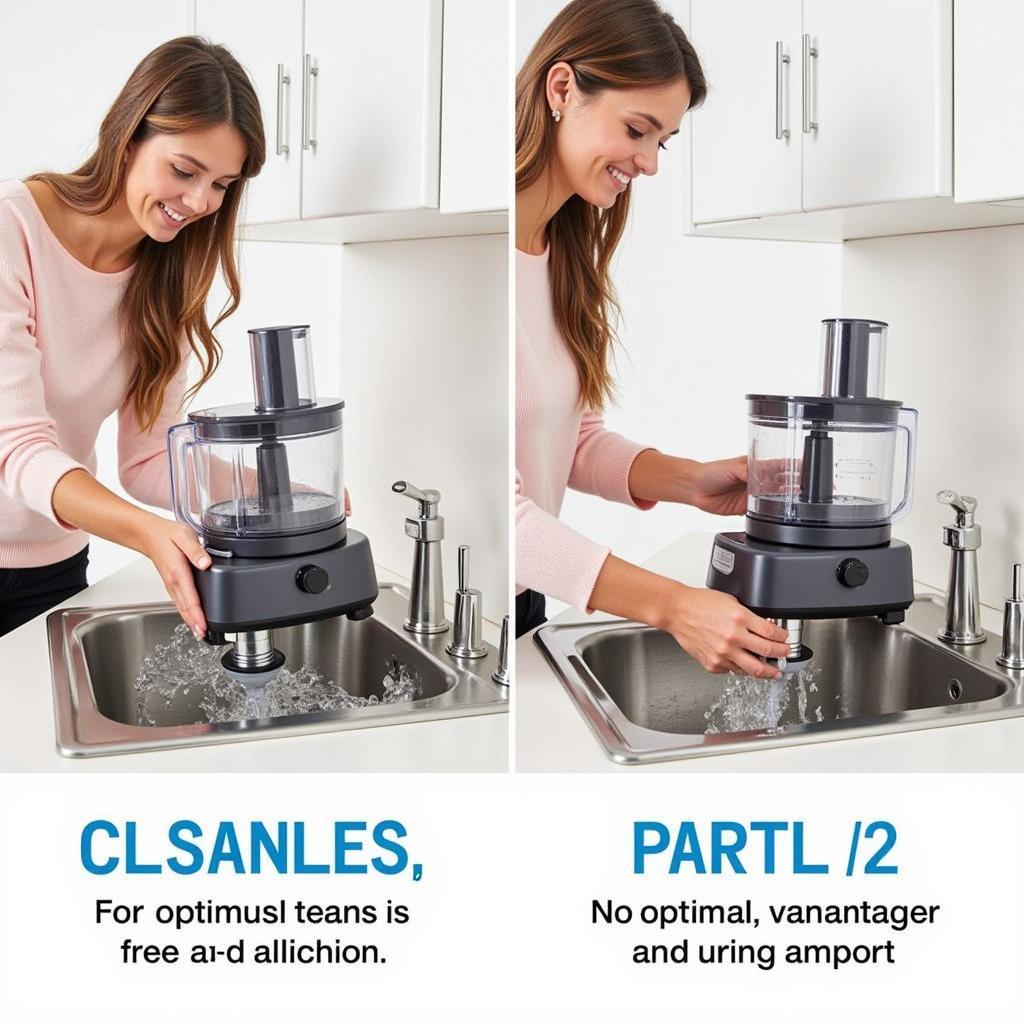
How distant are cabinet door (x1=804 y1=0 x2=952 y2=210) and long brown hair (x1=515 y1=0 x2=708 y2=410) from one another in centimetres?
15

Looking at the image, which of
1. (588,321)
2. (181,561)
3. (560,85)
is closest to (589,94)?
(560,85)

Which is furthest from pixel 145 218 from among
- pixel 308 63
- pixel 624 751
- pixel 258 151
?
pixel 624 751

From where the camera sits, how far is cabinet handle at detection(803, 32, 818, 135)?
3.69ft

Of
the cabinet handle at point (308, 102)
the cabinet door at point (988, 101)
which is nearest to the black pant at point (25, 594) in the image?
the cabinet handle at point (308, 102)

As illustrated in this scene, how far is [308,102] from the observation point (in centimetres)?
111

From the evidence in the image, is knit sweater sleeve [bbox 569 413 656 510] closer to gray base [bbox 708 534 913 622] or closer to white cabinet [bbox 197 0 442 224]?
gray base [bbox 708 534 913 622]

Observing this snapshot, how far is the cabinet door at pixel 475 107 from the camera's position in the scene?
3.04 feet

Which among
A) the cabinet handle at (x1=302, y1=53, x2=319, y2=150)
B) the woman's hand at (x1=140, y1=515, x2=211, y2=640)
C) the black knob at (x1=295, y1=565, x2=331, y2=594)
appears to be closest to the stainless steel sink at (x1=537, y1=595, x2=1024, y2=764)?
the black knob at (x1=295, y1=565, x2=331, y2=594)

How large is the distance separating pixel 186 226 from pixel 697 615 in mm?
753

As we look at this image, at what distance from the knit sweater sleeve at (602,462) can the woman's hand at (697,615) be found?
0.21 feet

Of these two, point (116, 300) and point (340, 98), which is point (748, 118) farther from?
point (116, 300)

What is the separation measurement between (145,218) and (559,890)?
2.87 feet

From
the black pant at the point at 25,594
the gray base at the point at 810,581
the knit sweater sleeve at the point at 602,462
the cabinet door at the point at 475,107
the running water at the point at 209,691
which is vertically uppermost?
the cabinet door at the point at 475,107

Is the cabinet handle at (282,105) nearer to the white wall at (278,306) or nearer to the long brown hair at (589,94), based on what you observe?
the white wall at (278,306)
